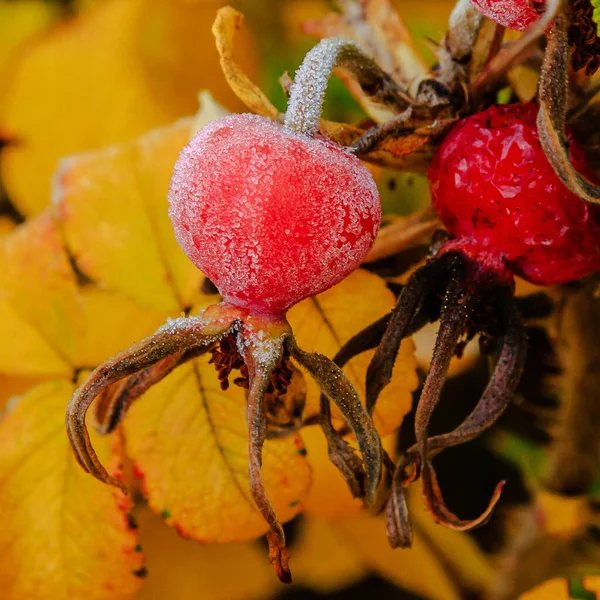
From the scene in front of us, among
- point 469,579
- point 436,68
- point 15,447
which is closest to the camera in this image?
point 436,68

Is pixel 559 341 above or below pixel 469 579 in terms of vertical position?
above

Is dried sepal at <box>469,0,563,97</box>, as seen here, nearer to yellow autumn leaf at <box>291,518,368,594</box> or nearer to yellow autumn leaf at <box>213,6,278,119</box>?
yellow autumn leaf at <box>213,6,278,119</box>

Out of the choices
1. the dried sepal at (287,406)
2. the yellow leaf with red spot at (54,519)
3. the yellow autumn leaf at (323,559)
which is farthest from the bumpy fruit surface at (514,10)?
the yellow autumn leaf at (323,559)

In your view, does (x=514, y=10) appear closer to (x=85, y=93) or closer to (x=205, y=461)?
(x=205, y=461)

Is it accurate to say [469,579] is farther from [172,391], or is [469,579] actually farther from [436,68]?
[436,68]

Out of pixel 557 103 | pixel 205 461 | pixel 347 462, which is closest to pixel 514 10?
pixel 557 103

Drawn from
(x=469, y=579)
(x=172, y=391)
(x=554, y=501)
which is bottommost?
(x=469, y=579)

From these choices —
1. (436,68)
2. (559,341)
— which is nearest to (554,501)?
(559,341)
